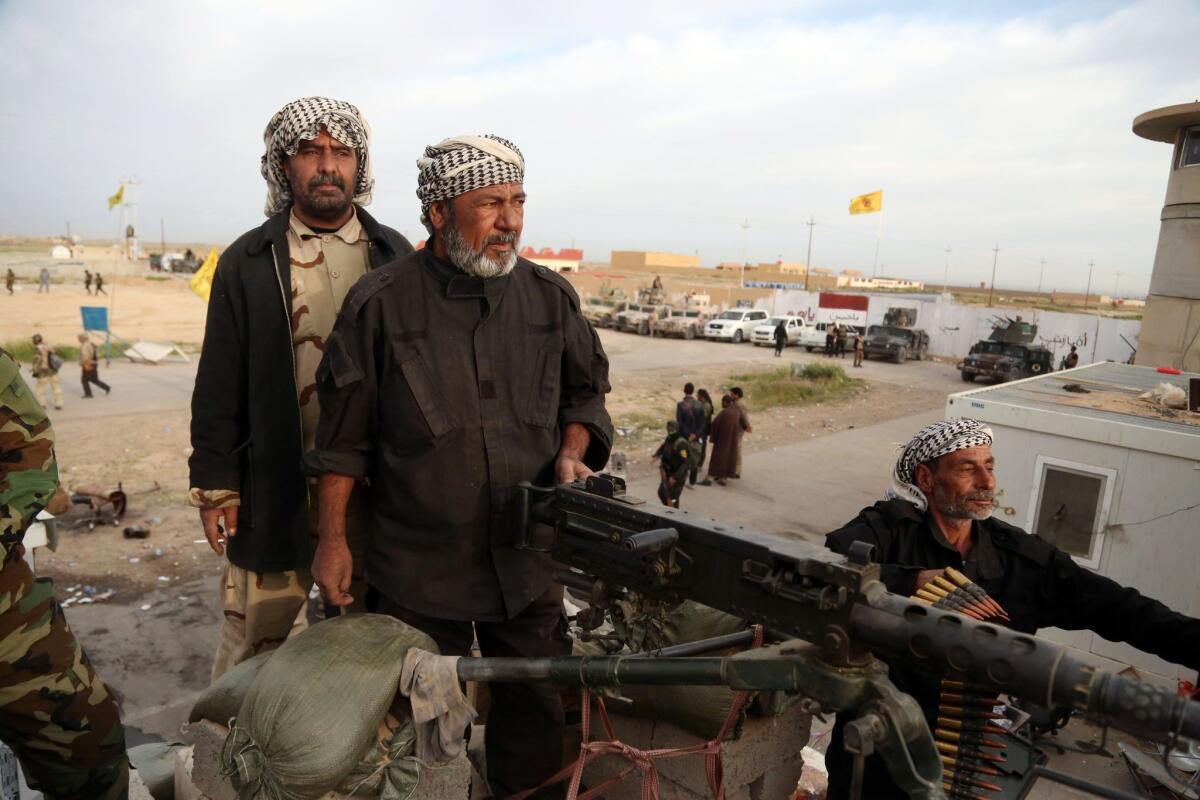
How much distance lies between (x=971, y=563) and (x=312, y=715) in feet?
6.97

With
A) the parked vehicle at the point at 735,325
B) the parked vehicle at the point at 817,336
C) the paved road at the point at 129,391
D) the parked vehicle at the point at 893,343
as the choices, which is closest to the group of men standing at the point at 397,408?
the paved road at the point at 129,391

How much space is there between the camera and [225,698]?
89.1 inches

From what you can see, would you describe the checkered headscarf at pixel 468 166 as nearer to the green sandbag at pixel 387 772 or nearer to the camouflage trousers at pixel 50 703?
the green sandbag at pixel 387 772

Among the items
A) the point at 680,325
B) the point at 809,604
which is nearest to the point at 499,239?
the point at 809,604

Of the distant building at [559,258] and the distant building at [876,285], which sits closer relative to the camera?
the distant building at [559,258]

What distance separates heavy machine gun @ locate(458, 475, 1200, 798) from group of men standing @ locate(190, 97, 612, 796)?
1.40 feet

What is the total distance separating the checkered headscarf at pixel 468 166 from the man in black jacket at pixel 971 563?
1.59m

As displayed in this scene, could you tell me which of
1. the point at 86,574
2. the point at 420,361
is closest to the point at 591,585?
the point at 420,361

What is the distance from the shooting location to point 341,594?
2289mm

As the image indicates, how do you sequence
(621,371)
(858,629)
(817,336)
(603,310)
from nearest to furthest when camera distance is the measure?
(858,629)
(621,371)
(817,336)
(603,310)

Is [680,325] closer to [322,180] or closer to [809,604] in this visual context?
[322,180]

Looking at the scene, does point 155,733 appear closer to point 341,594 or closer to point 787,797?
point 341,594

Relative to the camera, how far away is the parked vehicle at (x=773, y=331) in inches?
1257

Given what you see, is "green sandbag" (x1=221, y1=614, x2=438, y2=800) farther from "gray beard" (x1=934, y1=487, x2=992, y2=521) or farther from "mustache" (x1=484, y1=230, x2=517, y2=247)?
"gray beard" (x1=934, y1=487, x2=992, y2=521)
